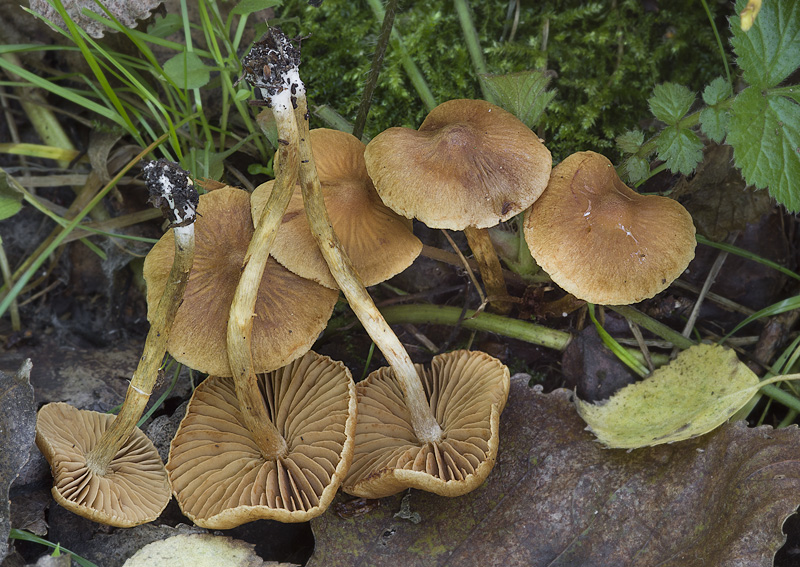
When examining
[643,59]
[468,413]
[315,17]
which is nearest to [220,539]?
[468,413]

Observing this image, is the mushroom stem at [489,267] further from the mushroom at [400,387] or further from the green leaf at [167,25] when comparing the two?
the green leaf at [167,25]

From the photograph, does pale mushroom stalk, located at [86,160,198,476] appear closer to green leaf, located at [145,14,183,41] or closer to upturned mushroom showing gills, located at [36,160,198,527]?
upturned mushroom showing gills, located at [36,160,198,527]

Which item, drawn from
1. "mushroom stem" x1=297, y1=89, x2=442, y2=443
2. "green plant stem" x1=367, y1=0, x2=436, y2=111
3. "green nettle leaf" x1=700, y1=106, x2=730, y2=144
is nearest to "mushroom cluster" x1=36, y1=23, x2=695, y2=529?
"mushroom stem" x1=297, y1=89, x2=442, y2=443

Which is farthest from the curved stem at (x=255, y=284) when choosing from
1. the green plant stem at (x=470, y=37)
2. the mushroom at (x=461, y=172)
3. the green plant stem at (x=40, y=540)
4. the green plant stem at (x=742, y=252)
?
the green plant stem at (x=742, y=252)

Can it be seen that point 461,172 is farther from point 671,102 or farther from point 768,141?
point 768,141

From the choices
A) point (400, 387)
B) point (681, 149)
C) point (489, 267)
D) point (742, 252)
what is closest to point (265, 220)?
point (400, 387)

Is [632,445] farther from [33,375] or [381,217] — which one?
[33,375]
